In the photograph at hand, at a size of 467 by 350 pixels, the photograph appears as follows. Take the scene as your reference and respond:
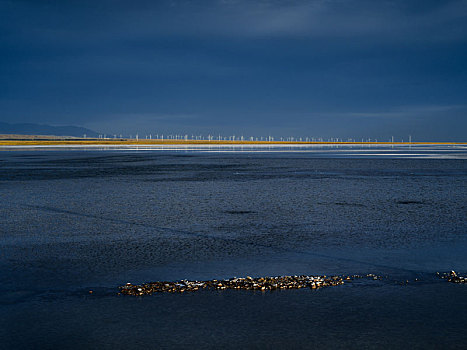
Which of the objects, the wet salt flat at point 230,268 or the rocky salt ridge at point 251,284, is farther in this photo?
the rocky salt ridge at point 251,284

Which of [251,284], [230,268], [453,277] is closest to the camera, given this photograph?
[251,284]

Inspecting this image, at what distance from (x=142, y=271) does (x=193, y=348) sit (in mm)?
3064

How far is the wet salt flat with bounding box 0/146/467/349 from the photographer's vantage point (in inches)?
223

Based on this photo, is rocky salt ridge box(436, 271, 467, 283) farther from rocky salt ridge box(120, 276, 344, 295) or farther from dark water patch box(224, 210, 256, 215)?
dark water patch box(224, 210, 256, 215)

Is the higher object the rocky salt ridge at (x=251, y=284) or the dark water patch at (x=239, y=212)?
the dark water patch at (x=239, y=212)

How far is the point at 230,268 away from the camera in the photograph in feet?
27.5

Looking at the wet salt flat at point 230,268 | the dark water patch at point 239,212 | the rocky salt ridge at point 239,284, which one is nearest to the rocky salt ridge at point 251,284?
the rocky salt ridge at point 239,284

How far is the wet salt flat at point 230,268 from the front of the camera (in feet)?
18.6

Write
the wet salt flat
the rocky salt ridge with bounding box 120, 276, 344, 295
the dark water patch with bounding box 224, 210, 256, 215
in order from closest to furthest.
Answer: the wet salt flat → the rocky salt ridge with bounding box 120, 276, 344, 295 → the dark water patch with bounding box 224, 210, 256, 215

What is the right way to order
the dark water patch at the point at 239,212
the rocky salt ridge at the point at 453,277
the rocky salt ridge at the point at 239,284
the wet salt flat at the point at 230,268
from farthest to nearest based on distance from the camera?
the dark water patch at the point at 239,212 < the rocky salt ridge at the point at 453,277 < the rocky salt ridge at the point at 239,284 < the wet salt flat at the point at 230,268

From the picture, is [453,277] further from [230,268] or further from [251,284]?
[230,268]

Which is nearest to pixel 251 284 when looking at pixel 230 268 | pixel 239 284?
pixel 239 284

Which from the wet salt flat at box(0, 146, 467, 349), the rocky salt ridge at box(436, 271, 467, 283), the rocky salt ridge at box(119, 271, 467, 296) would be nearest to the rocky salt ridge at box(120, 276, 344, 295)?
the rocky salt ridge at box(119, 271, 467, 296)

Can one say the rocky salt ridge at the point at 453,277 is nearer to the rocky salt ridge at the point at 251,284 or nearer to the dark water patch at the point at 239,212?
the rocky salt ridge at the point at 251,284
